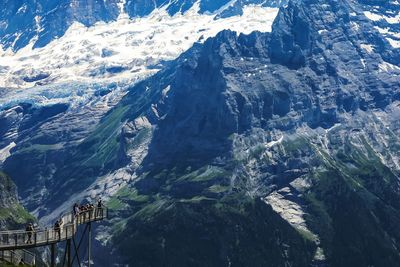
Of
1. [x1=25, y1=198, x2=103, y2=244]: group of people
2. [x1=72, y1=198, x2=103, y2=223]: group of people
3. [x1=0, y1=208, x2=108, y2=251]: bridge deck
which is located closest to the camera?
[x1=0, y1=208, x2=108, y2=251]: bridge deck

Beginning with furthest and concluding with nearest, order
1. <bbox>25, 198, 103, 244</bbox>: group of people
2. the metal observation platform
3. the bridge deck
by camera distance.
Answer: <bbox>25, 198, 103, 244</bbox>: group of people → the metal observation platform → the bridge deck

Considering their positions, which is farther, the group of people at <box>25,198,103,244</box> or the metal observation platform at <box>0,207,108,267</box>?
the group of people at <box>25,198,103,244</box>

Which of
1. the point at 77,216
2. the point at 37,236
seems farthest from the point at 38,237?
the point at 77,216

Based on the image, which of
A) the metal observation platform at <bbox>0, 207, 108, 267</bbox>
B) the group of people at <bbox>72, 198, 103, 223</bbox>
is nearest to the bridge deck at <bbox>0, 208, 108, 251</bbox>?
the metal observation platform at <bbox>0, 207, 108, 267</bbox>

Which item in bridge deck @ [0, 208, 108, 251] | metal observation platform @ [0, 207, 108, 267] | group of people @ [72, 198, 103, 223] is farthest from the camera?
group of people @ [72, 198, 103, 223]

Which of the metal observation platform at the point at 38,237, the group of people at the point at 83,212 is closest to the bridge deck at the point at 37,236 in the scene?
the metal observation platform at the point at 38,237

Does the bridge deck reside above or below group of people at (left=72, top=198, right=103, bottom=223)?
above

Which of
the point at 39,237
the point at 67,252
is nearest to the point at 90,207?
the point at 67,252

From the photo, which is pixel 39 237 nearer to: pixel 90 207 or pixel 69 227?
pixel 69 227

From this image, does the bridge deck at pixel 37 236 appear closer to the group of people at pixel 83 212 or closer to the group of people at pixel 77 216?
the group of people at pixel 77 216

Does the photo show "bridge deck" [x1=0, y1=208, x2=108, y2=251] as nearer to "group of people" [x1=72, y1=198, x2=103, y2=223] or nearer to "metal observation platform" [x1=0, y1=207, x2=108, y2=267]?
"metal observation platform" [x1=0, y1=207, x2=108, y2=267]

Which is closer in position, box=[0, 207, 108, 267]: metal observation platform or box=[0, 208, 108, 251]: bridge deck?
box=[0, 208, 108, 251]: bridge deck
